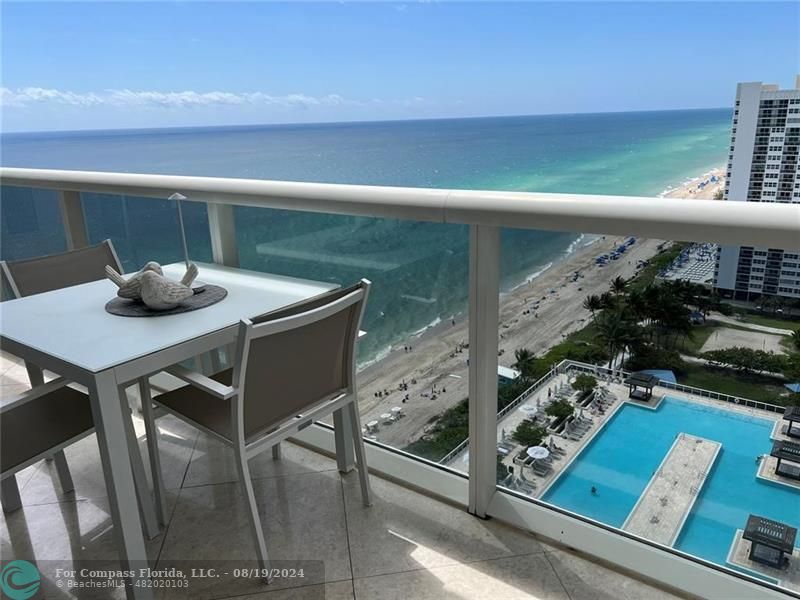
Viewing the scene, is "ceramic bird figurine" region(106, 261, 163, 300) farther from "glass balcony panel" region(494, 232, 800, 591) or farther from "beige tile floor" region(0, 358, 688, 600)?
"glass balcony panel" region(494, 232, 800, 591)

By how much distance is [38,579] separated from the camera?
69.4 inches

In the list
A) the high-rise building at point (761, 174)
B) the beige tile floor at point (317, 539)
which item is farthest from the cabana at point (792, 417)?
the beige tile floor at point (317, 539)

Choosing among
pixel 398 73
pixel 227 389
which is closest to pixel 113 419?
pixel 227 389

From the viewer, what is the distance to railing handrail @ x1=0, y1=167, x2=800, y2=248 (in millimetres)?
1281

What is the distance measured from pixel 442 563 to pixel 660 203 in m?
1.28

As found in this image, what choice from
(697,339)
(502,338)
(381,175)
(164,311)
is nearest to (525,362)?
(502,338)

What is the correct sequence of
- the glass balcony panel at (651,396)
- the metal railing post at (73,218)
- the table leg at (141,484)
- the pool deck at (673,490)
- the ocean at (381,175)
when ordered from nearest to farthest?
the glass balcony panel at (651,396) → the pool deck at (673,490) → the table leg at (141,484) → the ocean at (381,175) → the metal railing post at (73,218)

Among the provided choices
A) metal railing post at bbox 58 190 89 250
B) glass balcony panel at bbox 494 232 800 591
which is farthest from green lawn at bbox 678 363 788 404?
metal railing post at bbox 58 190 89 250

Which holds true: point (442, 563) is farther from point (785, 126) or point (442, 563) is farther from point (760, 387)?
point (785, 126)

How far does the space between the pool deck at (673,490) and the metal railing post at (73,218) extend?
2982 millimetres

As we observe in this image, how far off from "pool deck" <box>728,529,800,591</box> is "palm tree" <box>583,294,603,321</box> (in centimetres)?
73

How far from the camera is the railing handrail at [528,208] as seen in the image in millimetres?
1281

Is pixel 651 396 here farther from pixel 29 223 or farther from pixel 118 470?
pixel 29 223

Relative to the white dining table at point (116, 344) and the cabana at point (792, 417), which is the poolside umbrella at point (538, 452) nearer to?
the cabana at point (792, 417)
